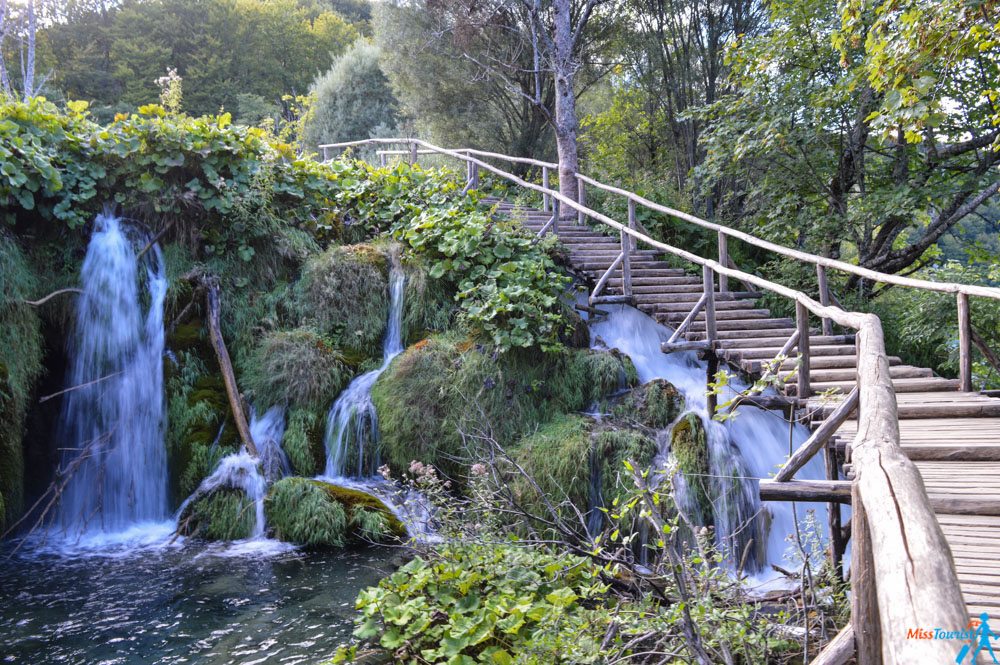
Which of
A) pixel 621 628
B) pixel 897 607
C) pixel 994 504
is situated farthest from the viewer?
pixel 621 628

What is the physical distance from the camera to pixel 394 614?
436 centimetres

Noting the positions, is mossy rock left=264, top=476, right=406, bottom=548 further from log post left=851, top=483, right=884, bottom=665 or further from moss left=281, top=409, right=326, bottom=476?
log post left=851, top=483, right=884, bottom=665

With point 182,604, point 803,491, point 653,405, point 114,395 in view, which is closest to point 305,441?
point 114,395

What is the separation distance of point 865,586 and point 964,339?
425 centimetres

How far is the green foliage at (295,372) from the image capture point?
8062 millimetres

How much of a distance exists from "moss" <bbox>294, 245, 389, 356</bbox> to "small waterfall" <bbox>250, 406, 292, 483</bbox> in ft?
4.01

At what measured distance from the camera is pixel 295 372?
8.12 m

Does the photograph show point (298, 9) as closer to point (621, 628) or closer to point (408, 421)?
point (408, 421)

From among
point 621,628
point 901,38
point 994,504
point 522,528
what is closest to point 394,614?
point 621,628

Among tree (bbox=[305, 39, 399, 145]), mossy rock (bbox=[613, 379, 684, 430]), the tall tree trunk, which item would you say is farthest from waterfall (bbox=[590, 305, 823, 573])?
tree (bbox=[305, 39, 399, 145])

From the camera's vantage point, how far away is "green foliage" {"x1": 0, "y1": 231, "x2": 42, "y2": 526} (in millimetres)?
7094

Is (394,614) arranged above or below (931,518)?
below

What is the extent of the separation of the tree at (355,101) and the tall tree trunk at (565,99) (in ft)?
41.9

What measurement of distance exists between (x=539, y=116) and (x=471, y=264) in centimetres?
913
